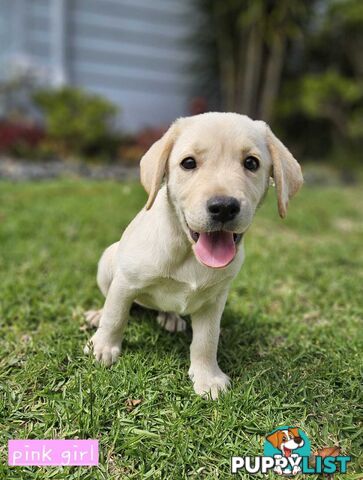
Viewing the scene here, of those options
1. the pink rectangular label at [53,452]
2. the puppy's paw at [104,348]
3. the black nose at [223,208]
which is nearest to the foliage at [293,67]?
the puppy's paw at [104,348]

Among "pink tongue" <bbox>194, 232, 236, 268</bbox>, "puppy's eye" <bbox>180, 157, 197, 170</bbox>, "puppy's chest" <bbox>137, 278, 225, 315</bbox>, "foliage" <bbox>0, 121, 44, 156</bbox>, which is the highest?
"puppy's eye" <bbox>180, 157, 197, 170</bbox>

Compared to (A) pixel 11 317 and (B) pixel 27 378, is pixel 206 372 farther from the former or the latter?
(A) pixel 11 317

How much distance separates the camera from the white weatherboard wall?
10617mm

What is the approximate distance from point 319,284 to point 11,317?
2534 millimetres

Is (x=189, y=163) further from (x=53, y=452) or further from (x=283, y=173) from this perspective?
(x=53, y=452)

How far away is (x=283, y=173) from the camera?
2129mm

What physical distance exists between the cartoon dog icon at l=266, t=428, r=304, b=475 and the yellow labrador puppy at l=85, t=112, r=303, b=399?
383 mm

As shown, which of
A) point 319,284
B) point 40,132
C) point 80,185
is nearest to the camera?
point 319,284

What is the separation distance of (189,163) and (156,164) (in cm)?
17

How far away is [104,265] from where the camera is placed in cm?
272

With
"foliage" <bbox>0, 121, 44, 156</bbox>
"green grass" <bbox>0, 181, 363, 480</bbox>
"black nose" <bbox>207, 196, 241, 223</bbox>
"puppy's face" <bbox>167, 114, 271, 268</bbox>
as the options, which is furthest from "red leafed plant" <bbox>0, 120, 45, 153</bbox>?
"black nose" <bbox>207, 196, 241, 223</bbox>

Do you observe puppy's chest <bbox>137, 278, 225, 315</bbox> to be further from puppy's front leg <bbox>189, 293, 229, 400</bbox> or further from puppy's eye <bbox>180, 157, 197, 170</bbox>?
puppy's eye <bbox>180, 157, 197, 170</bbox>

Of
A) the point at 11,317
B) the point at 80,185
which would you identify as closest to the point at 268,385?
the point at 11,317

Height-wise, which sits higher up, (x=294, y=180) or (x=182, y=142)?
(x=182, y=142)
